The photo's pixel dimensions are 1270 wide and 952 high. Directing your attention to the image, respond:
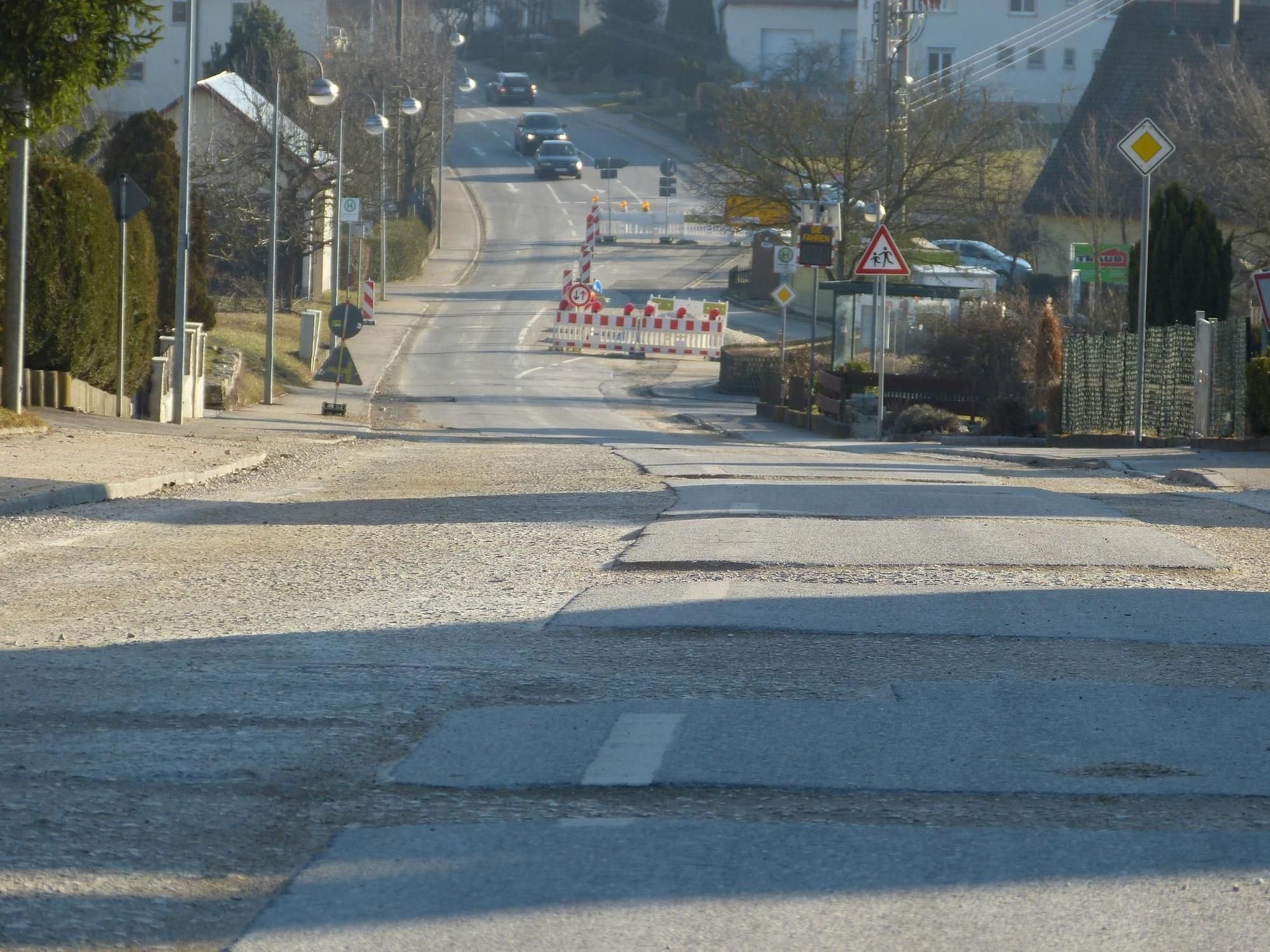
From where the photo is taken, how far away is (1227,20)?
54.9 metres

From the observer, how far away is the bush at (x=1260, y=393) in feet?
64.5

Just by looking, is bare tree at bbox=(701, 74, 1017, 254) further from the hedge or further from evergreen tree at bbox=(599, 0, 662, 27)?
evergreen tree at bbox=(599, 0, 662, 27)

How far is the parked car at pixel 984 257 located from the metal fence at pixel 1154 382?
94.8 feet

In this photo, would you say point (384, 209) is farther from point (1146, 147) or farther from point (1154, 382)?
point (1146, 147)

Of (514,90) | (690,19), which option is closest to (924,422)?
(514,90)

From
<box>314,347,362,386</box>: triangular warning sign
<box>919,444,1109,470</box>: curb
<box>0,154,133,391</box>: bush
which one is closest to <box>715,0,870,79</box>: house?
<box>314,347,362,386</box>: triangular warning sign

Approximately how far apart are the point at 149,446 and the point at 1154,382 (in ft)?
45.3

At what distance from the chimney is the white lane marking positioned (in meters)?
55.0

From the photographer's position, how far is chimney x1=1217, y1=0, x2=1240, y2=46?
179 ft

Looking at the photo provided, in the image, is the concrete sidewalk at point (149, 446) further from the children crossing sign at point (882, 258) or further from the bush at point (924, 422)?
the bush at point (924, 422)

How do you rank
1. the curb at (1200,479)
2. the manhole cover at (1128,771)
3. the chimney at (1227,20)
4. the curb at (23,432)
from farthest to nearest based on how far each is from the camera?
the chimney at (1227,20)
the curb at (23,432)
the curb at (1200,479)
the manhole cover at (1128,771)

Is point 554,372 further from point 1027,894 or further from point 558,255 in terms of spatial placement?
point 1027,894

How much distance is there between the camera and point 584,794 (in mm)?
4680

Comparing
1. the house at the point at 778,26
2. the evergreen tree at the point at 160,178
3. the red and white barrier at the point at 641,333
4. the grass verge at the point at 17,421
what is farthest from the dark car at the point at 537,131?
the grass verge at the point at 17,421
